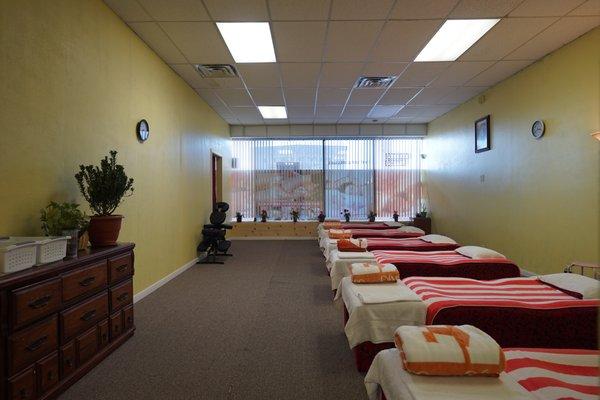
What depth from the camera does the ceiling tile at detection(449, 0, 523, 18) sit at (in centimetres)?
320

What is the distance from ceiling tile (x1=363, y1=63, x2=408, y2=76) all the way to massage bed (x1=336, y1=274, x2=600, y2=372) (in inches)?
134

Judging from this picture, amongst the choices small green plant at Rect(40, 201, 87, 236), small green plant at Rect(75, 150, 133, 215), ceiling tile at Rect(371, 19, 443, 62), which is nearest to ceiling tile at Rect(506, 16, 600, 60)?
ceiling tile at Rect(371, 19, 443, 62)

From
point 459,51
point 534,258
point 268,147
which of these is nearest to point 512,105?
point 459,51

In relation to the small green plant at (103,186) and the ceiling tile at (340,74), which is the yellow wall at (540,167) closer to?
the ceiling tile at (340,74)

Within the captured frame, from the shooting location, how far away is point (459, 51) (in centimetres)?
434

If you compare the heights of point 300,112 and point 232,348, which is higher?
point 300,112

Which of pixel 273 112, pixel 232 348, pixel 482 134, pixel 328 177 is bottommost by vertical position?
pixel 232 348

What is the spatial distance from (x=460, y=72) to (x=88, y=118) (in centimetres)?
480

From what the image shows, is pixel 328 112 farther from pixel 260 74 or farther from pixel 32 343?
pixel 32 343

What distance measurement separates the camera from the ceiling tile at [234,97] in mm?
5949

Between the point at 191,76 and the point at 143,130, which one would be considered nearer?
the point at 143,130

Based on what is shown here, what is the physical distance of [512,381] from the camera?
4.51ft

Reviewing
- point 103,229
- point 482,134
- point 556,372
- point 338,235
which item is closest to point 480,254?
point 338,235

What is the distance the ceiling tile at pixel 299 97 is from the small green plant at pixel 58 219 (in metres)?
4.26
